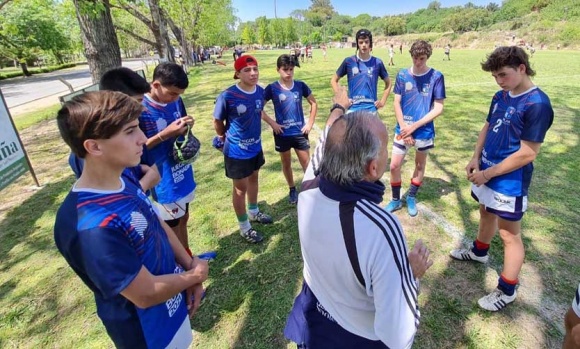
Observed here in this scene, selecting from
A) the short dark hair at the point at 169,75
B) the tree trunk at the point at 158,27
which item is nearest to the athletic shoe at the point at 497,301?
the short dark hair at the point at 169,75

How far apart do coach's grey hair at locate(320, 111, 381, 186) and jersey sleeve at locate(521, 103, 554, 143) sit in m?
1.64

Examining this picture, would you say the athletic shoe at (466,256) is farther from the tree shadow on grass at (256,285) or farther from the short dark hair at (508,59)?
the short dark hair at (508,59)

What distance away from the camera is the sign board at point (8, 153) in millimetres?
5004

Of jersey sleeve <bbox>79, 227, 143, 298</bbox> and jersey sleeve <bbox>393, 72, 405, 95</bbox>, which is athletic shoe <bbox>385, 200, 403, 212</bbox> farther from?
jersey sleeve <bbox>79, 227, 143, 298</bbox>

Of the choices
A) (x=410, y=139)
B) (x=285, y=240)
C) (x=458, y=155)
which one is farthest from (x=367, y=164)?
(x=458, y=155)

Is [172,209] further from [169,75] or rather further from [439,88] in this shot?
[439,88]

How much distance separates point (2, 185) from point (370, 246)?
618 cm

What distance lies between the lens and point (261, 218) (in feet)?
13.8

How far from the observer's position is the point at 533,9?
231 ft

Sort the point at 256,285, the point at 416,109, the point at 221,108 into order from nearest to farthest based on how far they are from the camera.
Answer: the point at 256,285, the point at 221,108, the point at 416,109

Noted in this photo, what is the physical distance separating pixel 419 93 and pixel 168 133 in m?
3.05

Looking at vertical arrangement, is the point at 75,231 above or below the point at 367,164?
below

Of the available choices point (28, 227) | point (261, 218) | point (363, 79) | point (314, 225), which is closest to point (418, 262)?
point (314, 225)

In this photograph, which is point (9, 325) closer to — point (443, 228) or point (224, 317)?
point (224, 317)
